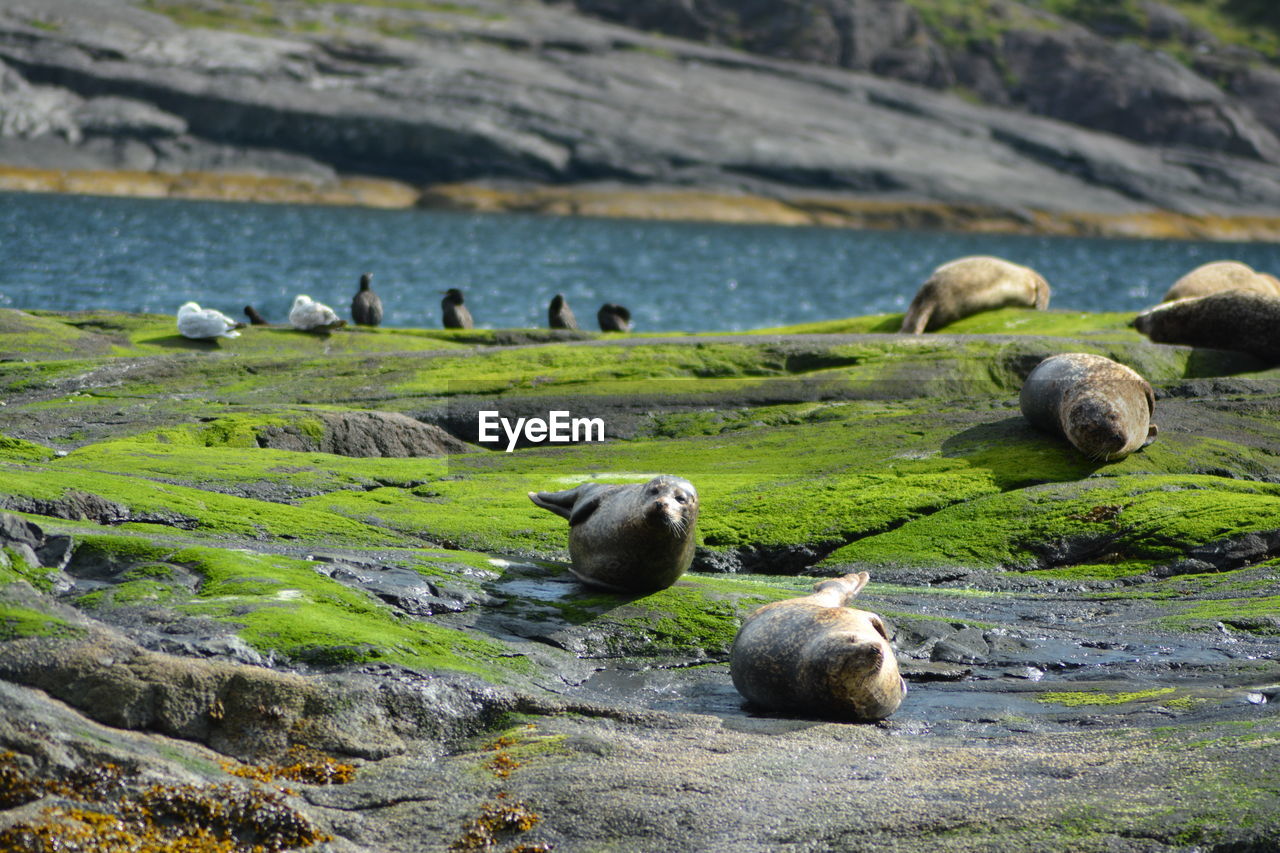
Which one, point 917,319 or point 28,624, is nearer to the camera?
point 28,624

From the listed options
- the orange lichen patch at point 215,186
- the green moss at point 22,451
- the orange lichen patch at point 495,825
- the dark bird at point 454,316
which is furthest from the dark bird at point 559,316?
the orange lichen patch at point 215,186

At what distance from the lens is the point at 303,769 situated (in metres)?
6.45

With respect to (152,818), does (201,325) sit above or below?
below

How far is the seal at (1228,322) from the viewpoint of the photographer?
19.9 metres

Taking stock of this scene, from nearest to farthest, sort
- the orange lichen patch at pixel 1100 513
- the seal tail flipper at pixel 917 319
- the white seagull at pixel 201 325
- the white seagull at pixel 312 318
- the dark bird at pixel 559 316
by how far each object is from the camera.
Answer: the orange lichen patch at pixel 1100 513 < the white seagull at pixel 201 325 < the white seagull at pixel 312 318 < the seal tail flipper at pixel 917 319 < the dark bird at pixel 559 316

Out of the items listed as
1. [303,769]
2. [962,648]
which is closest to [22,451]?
[303,769]

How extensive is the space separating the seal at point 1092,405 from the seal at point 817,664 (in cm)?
606

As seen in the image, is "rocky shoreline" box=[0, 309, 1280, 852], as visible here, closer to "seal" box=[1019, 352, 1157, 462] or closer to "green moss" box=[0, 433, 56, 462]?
"green moss" box=[0, 433, 56, 462]

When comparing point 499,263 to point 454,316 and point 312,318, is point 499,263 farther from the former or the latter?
point 312,318

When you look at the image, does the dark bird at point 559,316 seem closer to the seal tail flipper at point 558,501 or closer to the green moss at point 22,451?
the green moss at point 22,451

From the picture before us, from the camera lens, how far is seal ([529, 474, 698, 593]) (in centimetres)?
982

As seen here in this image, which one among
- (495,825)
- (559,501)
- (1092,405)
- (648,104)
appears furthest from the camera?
(648,104)

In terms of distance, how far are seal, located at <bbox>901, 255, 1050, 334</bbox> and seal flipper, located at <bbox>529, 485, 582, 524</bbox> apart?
1307 cm

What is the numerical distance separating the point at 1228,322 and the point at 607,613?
1368cm
